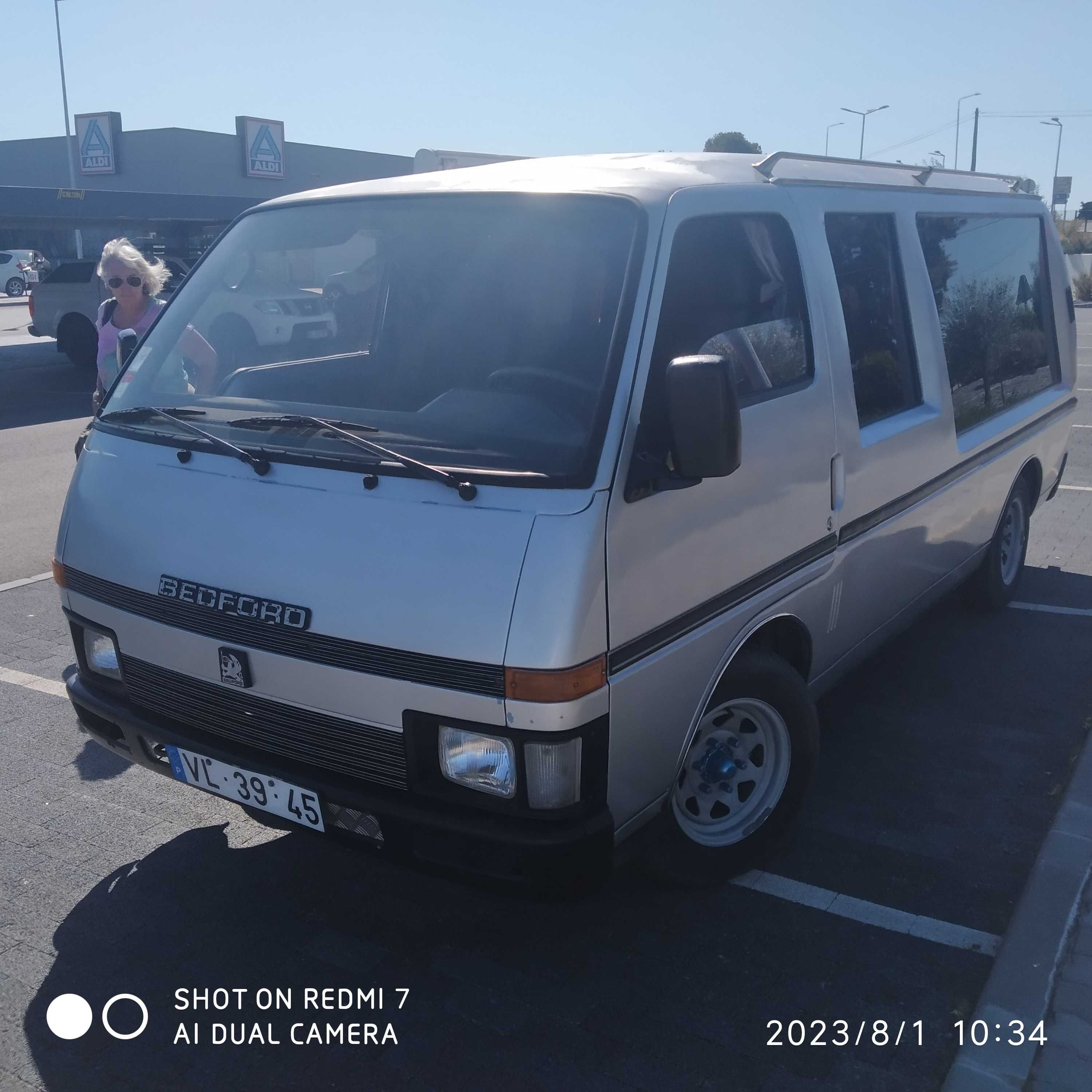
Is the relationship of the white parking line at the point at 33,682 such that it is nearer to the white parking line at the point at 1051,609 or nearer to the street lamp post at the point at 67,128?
the white parking line at the point at 1051,609

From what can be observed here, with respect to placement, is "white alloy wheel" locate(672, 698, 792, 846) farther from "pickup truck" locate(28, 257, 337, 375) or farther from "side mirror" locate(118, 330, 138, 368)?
"side mirror" locate(118, 330, 138, 368)

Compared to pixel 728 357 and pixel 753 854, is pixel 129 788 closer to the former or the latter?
pixel 753 854

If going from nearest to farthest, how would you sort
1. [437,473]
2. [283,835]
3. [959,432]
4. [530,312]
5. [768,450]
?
[437,473], [530,312], [768,450], [283,835], [959,432]

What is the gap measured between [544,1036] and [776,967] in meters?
0.74

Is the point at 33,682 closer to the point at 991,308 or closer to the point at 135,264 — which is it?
the point at 135,264

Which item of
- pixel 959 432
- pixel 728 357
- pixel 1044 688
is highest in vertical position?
pixel 728 357

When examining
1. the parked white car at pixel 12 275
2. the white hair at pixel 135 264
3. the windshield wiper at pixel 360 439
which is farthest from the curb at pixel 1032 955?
the parked white car at pixel 12 275

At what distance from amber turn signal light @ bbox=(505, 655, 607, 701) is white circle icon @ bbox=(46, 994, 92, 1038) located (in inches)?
61.6

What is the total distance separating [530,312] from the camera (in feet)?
10.3

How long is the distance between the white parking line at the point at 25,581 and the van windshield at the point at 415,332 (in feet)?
11.9

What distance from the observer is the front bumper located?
8.75ft

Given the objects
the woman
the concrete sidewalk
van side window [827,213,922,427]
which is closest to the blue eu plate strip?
the concrete sidewalk

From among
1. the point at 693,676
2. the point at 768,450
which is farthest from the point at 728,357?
the point at 693,676

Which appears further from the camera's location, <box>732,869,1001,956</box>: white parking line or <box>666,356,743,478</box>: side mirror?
<box>732,869,1001,956</box>: white parking line
